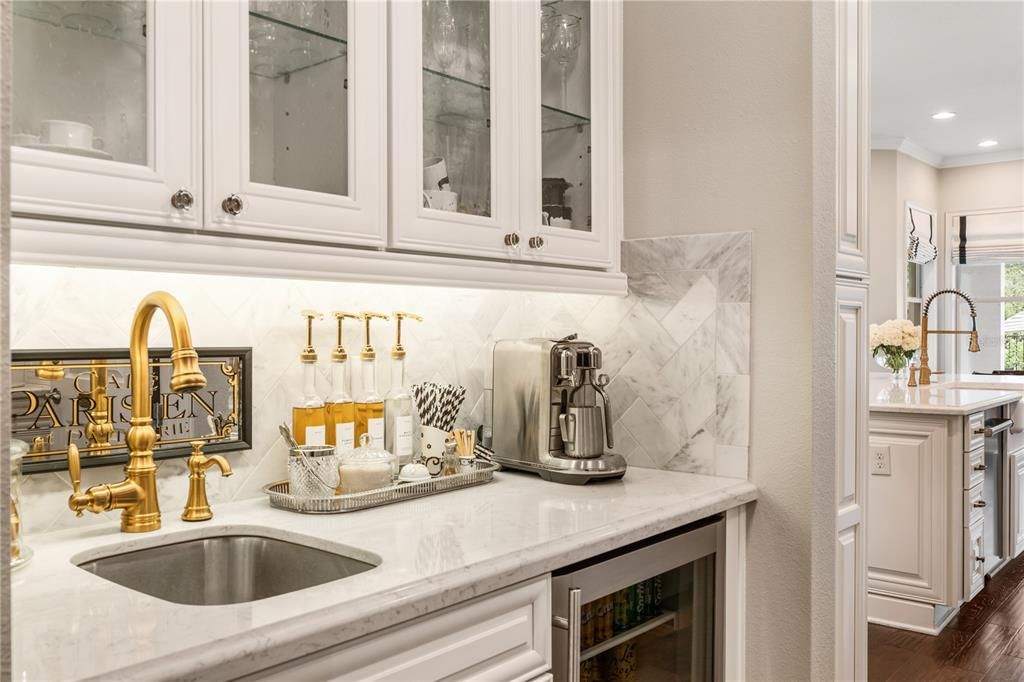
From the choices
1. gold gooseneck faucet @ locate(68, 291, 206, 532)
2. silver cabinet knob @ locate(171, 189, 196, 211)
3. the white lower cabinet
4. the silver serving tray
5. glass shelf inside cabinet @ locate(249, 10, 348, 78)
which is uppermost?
glass shelf inside cabinet @ locate(249, 10, 348, 78)

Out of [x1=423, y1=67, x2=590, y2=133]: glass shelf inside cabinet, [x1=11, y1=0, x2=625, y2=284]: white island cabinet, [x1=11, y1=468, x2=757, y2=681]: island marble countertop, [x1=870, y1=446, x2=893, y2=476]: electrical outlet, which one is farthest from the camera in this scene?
[x1=870, y1=446, x2=893, y2=476]: electrical outlet

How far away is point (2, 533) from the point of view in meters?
0.56

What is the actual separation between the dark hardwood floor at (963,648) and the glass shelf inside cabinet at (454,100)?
2586mm

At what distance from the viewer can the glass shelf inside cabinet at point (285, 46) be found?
1.38 meters

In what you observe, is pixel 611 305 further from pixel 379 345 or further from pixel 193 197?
pixel 193 197

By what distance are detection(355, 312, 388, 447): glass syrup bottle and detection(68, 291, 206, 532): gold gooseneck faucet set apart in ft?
1.57

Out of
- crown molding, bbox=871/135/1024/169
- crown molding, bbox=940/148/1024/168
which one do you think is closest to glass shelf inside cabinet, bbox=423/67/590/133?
crown molding, bbox=871/135/1024/169

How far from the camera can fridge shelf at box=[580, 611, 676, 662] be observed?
1564 mm

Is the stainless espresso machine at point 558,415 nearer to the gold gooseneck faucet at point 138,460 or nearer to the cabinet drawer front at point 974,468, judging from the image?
the gold gooseneck faucet at point 138,460

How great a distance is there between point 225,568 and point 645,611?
32.4 inches

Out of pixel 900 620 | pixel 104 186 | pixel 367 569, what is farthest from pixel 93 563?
pixel 900 620

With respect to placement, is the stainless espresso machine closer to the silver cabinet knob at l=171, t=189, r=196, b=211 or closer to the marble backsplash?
the marble backsplash

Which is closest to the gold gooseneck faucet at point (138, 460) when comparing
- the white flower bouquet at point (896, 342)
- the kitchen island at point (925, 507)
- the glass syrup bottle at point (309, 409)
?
→ the glass syrup bottle at point (309, 409)

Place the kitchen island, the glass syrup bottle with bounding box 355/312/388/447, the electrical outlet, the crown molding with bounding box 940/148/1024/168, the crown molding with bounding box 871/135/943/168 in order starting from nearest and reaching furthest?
the glass syrup bottle with bounding box 355/312/388/447
the kitchen island
the electrical outlet
the crown molding with bounding box 871/135/943/168
the crown molding with bounding box 940/148/1024/168
